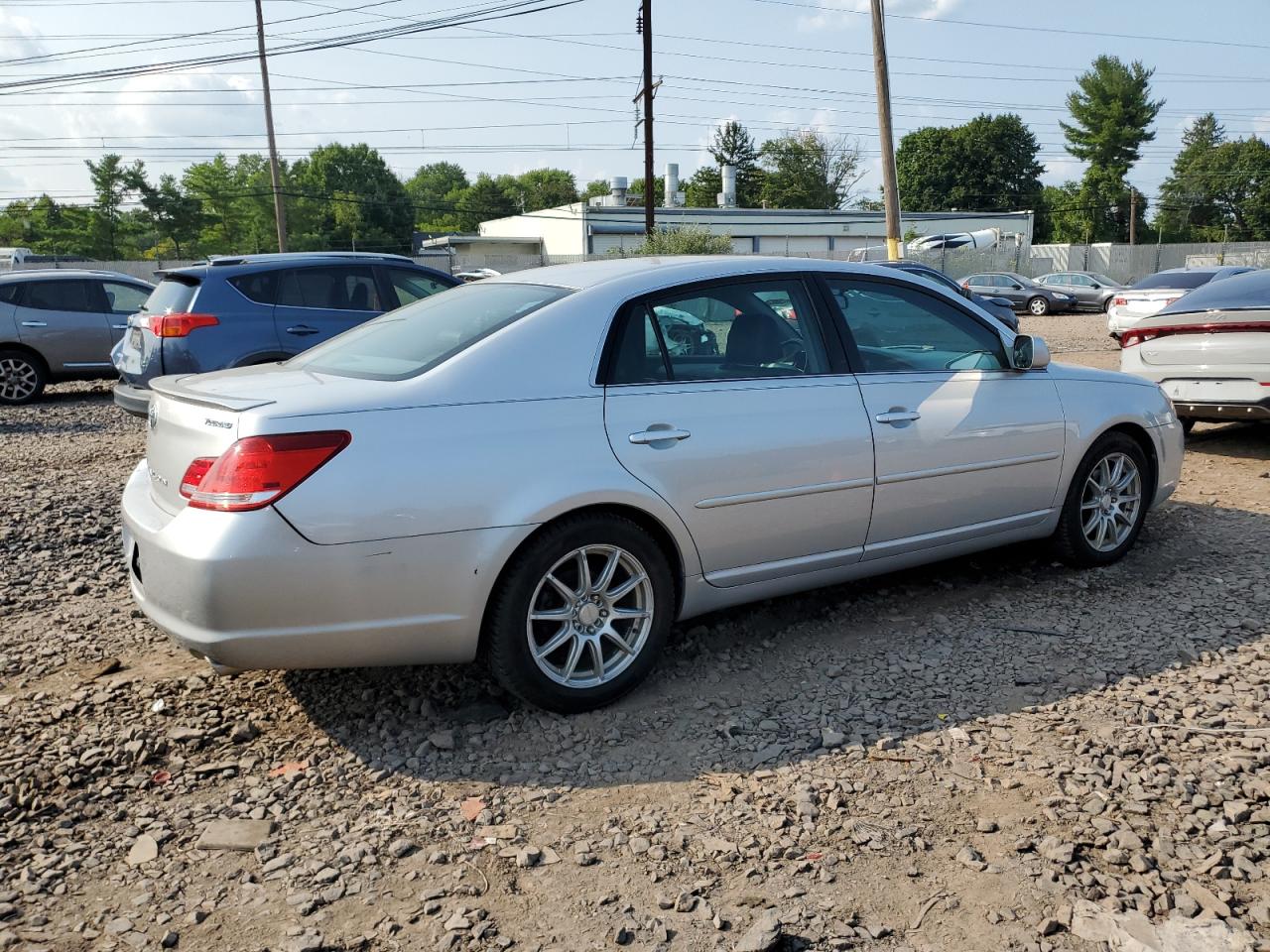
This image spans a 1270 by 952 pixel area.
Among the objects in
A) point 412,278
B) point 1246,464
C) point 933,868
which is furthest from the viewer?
point 412,278

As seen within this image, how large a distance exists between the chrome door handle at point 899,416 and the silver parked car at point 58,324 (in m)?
10.9

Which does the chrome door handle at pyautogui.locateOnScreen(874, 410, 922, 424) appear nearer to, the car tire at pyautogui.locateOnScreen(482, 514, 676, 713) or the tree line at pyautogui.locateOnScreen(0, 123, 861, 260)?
the car tire at pyautogui.locateOnScreen(482, 514, 676, 713)

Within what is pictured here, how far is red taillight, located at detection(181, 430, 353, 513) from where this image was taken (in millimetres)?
3154

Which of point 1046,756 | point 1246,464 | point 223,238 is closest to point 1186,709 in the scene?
point 1046,756

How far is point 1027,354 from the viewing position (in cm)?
486

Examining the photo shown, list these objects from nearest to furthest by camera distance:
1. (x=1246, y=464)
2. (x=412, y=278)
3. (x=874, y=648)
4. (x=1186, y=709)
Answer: (x=1186, y=709) < (x=874, y=648) < (x=1246, y=464) < (x=412, y=278)

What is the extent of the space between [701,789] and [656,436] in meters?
1.23

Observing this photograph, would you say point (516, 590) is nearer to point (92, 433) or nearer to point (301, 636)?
point (301, 636)

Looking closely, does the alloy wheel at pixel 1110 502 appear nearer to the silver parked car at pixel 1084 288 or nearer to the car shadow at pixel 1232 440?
the car shadow at pixel 1232 440

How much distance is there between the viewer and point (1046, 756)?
337 centimetres

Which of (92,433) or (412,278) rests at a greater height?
(412,278)

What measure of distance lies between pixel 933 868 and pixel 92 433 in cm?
966

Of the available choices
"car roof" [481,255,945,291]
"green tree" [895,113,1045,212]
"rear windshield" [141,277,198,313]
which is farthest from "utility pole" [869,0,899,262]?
"green tree" [895,113,1045,212]

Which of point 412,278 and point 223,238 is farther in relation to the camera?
point 223,238
